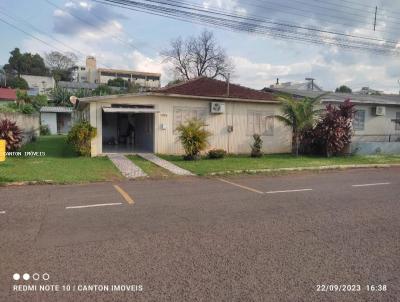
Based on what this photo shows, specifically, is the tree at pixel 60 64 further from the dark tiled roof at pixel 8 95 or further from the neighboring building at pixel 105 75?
the dark tiled roof at pixel 8 95

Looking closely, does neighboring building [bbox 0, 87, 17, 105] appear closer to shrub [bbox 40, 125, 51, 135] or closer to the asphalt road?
shrub [bbox 40, 125, 51, 135]

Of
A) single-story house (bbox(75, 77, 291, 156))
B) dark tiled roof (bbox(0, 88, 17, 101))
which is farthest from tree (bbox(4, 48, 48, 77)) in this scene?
single-story house (bbox(75, 77, 291, 156))

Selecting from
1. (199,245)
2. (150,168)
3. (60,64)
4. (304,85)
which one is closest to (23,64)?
(60,64)

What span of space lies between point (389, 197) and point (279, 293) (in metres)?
6.12

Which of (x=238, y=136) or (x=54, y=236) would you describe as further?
(x=238, y=136)

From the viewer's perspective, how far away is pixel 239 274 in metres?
3.97

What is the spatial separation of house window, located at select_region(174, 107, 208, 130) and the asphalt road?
927 cm

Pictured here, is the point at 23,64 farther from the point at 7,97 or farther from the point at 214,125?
the point at 214,125

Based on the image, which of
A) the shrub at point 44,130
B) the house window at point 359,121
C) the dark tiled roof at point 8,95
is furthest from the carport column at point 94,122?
the dark tiled roof at point 8,95

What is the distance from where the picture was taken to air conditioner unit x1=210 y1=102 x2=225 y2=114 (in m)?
18.2

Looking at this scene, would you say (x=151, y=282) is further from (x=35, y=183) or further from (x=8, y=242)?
(x=35, y=183)

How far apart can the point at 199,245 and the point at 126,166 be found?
894 centimetres

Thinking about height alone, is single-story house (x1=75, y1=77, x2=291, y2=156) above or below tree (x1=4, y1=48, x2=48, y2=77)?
below

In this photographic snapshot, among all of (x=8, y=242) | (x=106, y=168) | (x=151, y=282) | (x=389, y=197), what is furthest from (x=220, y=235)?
(x=106, y=168)
